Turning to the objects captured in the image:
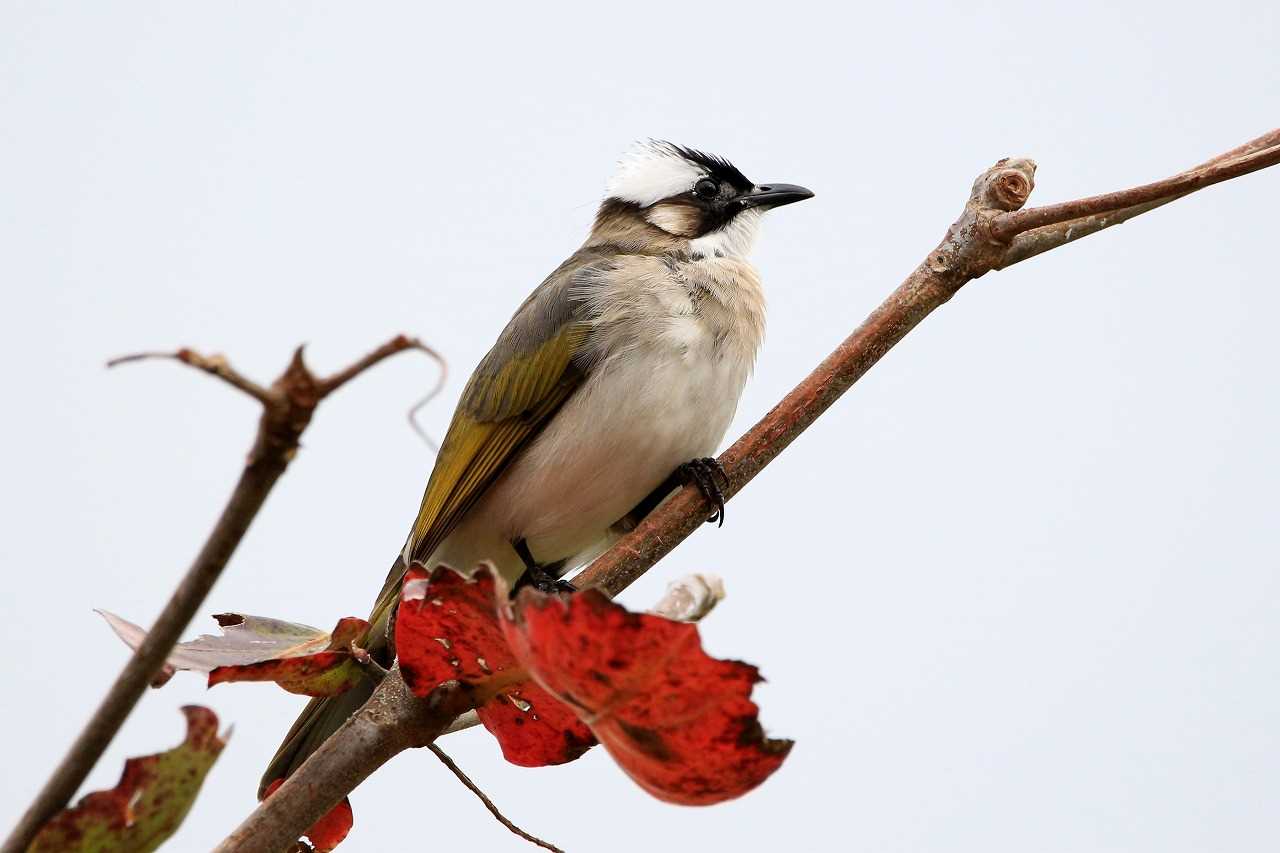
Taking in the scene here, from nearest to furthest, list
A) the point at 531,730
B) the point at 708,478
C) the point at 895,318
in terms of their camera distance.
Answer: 1. the point at 531,730
2. the point at 895,318
3. the point at 708,478

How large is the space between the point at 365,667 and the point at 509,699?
27 centimetres

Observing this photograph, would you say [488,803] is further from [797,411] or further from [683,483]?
[683,483]

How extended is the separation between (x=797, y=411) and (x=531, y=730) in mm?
914

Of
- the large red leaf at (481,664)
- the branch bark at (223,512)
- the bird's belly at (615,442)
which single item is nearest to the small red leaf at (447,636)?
the large red leaf at (481,664)

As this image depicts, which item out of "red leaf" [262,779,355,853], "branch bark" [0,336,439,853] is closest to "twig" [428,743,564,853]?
"red leaf" [262,779,355,853]

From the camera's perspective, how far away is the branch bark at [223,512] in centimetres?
89

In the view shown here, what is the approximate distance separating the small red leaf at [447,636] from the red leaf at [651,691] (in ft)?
0.59

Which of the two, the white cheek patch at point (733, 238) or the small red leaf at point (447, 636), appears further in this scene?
the white cheek patch at point (733, 238)

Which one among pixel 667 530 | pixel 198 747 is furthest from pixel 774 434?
pixel 198 747

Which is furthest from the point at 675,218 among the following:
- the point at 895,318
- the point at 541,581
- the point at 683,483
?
the point at 895,318

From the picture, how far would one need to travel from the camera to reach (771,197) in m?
5.02

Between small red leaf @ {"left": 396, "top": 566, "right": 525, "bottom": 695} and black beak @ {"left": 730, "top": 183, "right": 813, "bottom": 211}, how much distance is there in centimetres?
357

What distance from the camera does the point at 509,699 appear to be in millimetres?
1646

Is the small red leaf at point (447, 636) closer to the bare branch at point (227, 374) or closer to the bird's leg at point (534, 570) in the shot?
the bare branch at point (227, 374)
